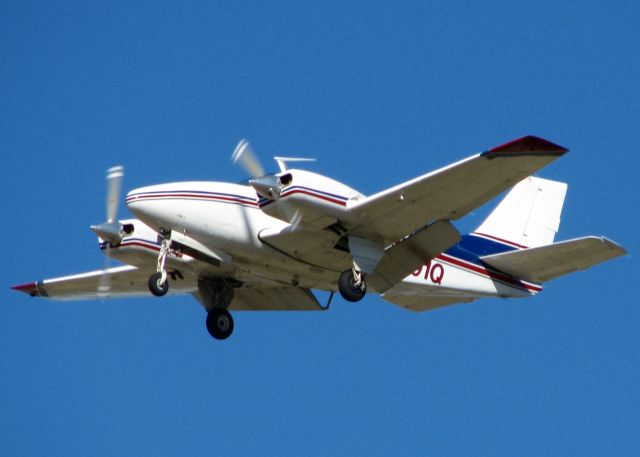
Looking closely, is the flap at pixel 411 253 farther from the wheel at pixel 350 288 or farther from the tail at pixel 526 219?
the tail at pixel 526 219

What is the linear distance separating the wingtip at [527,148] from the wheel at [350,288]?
14.1 feet

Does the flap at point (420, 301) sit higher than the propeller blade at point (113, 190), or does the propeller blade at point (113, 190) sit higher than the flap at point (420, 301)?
the propeller blade at point (113, 190)

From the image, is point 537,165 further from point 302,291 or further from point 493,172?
point 302,291

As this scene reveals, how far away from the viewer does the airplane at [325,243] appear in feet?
86.2

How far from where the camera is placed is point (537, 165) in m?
25.1

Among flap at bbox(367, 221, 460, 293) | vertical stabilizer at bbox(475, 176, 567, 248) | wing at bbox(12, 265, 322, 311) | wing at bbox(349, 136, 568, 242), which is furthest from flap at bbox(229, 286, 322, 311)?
vertical stabilizer at bbox(475, 176, 567, 248)

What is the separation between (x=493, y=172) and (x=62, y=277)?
12.6 m

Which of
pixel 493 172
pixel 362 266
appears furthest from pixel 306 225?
pixel 493 172

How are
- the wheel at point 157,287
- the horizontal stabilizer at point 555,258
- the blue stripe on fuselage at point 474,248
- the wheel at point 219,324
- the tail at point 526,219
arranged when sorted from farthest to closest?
1. the tail at point 526,219
2. the blue stripe on fuselage at point 474,248
3. the wheel at point 219,324
4. the wheel at point 157,287
5. the horizontal stabilizer at point 555,258

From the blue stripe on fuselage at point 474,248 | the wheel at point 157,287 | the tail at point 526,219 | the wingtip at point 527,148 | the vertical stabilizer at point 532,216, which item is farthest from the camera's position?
the vertical stabilizer at point 532,216

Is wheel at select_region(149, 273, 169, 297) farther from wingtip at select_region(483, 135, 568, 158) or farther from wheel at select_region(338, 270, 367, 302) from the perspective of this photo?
wingtip at select_region(483, 135, 568, 158)

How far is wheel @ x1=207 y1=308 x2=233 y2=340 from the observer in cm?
3022

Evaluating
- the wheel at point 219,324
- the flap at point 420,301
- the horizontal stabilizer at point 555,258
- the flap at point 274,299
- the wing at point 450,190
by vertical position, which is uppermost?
the wing at point 450,190

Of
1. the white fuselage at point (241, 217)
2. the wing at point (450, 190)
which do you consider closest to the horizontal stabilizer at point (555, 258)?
the wing at point (450, 190)
